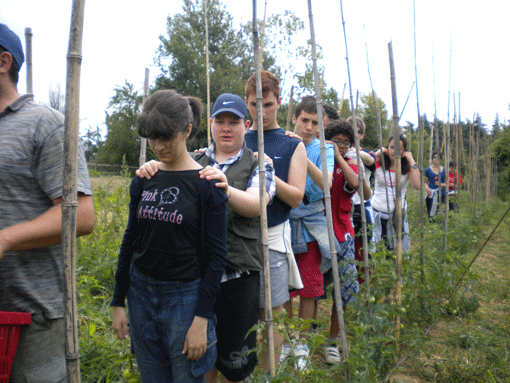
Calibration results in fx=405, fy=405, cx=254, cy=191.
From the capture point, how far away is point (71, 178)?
2.70 feet

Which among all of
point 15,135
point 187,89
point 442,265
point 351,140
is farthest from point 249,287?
point 187,89

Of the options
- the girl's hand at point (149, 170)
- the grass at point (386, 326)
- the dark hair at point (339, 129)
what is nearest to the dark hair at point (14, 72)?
the girl's hand at point (149, 170)

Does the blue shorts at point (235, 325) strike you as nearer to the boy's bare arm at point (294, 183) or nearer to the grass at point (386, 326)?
the grass at point (386, 326)

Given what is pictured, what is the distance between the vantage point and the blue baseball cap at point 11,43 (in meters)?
1.18

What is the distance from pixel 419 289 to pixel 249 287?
1768 millimetres

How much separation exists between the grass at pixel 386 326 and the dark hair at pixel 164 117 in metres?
0.78

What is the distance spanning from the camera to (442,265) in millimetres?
3189

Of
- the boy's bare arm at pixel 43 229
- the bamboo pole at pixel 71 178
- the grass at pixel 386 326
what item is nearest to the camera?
the bamboo pole at pixel 71 178

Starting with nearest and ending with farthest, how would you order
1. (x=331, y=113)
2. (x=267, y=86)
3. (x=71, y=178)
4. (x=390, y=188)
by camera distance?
1. (x=71, y=178)
2. (x=267, y=86)
3. (x=331, y=113)
4. (x=390, y=188)

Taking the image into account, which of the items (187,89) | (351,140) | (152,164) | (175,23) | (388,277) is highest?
(175,23)

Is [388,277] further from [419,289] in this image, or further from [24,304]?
[24,304]

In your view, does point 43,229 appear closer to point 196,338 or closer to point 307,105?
point 196,338

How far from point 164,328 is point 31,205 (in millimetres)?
597

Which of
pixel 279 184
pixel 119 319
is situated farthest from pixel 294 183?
pixel 119 319
